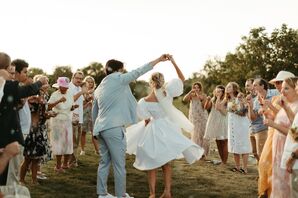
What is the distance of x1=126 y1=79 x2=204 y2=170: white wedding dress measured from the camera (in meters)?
8.50

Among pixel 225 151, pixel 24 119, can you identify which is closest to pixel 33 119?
pixel 24 119

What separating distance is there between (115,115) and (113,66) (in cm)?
79

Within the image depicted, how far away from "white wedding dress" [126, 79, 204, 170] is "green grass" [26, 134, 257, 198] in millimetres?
666

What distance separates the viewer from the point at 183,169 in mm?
11828

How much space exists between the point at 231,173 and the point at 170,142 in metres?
3.28

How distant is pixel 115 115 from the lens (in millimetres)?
8062

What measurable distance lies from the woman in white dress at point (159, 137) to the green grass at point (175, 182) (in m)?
0.55

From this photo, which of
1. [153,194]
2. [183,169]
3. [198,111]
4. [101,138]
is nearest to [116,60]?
[101,138]

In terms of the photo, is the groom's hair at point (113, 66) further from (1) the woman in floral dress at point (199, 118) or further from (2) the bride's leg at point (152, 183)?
(1) the woman in floral dress at point (199, 118)

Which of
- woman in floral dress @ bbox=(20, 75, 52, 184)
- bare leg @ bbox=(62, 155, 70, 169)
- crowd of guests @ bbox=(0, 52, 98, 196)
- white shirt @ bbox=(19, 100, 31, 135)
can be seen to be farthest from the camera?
bare leg @ bbox=(62, 155, 70, 169)

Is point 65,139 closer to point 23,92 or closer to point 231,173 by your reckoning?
point 231,173

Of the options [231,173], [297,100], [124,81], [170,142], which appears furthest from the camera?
[231,173]

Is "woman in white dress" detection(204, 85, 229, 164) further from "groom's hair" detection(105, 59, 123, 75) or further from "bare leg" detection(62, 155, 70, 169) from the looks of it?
"groom's hair" detection(105, 59, 123, 75)

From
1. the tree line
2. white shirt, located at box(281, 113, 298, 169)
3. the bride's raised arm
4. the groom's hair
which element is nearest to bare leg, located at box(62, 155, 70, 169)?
the groom's hair
